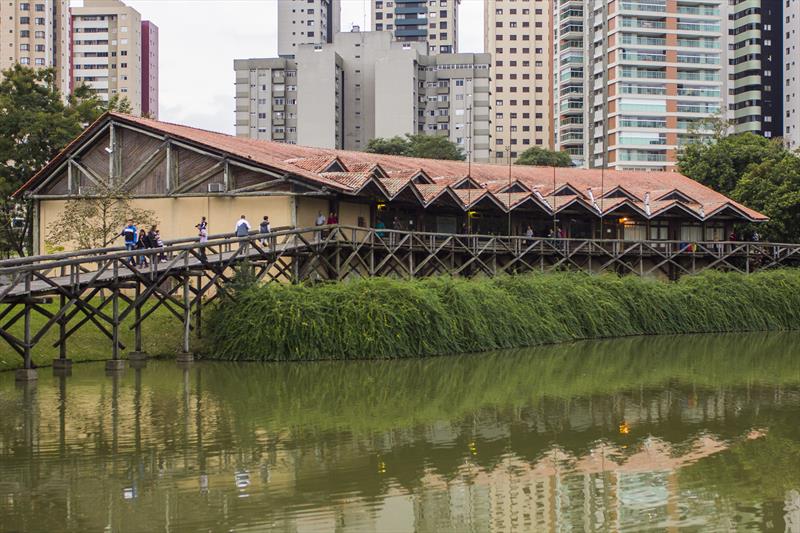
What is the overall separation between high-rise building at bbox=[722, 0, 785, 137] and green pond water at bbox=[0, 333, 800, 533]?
88.6m

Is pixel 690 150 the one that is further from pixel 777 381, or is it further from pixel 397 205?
pixel 777 381

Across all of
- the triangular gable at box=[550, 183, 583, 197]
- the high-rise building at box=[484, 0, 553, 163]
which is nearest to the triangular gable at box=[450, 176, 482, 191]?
the triangular gable at box=[550, 183, 583, 197]

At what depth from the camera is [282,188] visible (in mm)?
37438

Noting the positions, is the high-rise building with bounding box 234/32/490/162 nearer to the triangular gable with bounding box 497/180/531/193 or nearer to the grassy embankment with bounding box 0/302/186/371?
the triangular gable with bounding box 497/180/531/193

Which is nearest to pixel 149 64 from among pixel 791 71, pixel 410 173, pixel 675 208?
pixel 791 71

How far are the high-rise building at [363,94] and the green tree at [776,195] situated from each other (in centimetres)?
7029

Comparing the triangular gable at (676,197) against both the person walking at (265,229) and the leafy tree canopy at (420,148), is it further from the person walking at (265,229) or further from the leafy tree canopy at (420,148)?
the leafy tree canopy at (420,148)

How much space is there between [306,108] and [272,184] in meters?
91.0

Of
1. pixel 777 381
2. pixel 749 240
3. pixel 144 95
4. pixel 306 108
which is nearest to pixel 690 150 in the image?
pixel 749 240

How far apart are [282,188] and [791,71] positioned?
282 ft

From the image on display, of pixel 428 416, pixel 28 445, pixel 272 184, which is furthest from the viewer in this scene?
pixel 272 184

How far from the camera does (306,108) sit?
4995 inches

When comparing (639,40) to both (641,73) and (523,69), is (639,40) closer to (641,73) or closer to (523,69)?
(641,73)

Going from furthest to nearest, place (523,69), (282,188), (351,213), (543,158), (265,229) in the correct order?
1. (523,69)
2. (543,158)
3. (351,213)
4. (282,188)
5. (265,229)
